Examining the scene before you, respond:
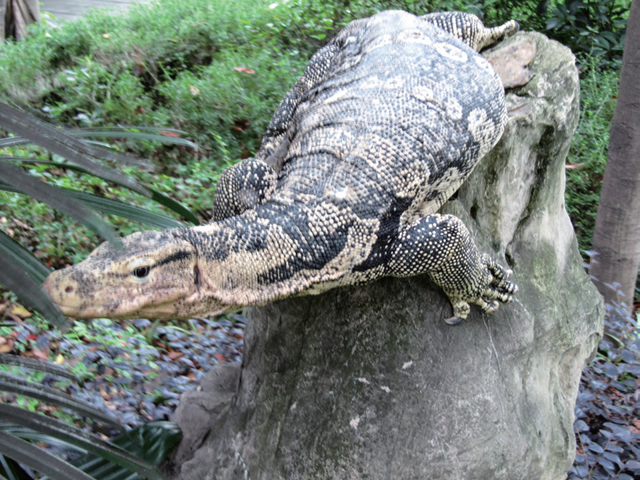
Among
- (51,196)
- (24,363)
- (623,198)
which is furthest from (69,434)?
(623,198)

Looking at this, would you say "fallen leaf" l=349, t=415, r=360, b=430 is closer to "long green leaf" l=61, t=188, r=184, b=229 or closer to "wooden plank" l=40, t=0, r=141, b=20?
"long green leaf" l=61, t=188, r=184, b=229

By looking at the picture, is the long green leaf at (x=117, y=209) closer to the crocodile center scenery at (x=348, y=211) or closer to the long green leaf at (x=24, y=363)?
the crocodile center scenery at (x=348, y=211)

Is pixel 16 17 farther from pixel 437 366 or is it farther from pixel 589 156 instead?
pixel 437 366

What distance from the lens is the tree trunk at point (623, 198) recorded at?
13.1 feet

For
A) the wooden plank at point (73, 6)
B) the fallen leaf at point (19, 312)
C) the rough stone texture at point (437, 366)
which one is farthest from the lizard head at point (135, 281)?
the wooden plank at point (73, 6)

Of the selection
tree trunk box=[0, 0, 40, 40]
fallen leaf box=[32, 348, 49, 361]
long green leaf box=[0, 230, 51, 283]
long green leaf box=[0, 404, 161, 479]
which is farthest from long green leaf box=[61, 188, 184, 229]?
tree trunk box=[0, 0, 40, 40]

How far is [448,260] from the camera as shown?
7.61 feet

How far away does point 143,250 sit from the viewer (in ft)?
5.99

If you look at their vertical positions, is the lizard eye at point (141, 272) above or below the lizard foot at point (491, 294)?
above

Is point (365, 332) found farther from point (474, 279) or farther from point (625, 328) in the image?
point (625, 328)

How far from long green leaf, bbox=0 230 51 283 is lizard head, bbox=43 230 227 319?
1.0 inches

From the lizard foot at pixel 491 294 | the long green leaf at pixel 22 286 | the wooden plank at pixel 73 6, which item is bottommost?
the wooden plank at pixel 73 6

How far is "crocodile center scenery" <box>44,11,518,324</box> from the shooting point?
186 cm

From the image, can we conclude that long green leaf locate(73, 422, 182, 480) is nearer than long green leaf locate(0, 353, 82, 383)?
No
